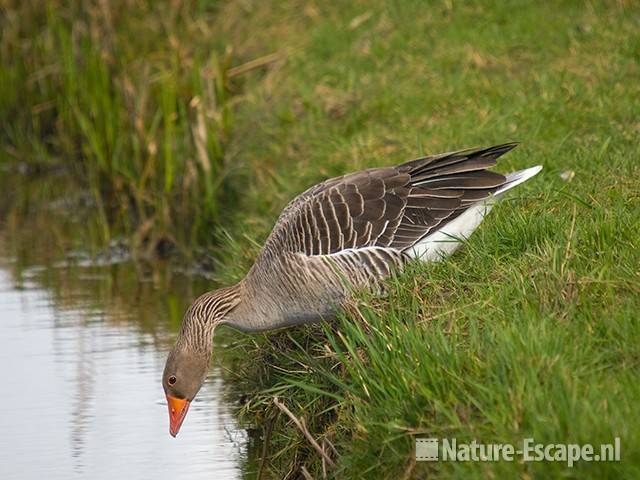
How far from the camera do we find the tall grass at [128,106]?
1051 cm

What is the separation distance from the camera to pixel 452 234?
6512mm

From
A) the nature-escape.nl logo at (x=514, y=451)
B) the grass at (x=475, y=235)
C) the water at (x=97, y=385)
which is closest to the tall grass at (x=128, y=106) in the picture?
the grass at (x=475, y=235)

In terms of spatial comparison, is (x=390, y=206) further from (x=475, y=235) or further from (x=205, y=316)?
(x=205, y=316)

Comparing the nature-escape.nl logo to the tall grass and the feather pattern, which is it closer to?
the feather pattern

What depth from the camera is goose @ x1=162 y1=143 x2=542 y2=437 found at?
6.29 metres

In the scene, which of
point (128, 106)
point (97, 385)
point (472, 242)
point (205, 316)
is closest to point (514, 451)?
point (472, 242)

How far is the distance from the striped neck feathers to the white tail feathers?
1043 mm

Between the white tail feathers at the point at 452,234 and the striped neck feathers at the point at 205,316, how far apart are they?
3.42ft

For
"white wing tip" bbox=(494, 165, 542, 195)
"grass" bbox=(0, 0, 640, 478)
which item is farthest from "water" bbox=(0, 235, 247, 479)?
"white wing tip" bbox=(494, 165, 542, 195)

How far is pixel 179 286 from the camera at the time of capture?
32.1 ft

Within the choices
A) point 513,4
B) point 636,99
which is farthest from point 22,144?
point 636,99

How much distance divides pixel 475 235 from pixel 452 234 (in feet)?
0.49

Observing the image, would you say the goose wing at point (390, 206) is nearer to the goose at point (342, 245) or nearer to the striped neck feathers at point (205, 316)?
the goose at point (342, 245)

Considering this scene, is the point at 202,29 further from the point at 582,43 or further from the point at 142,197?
the point at 582,43
